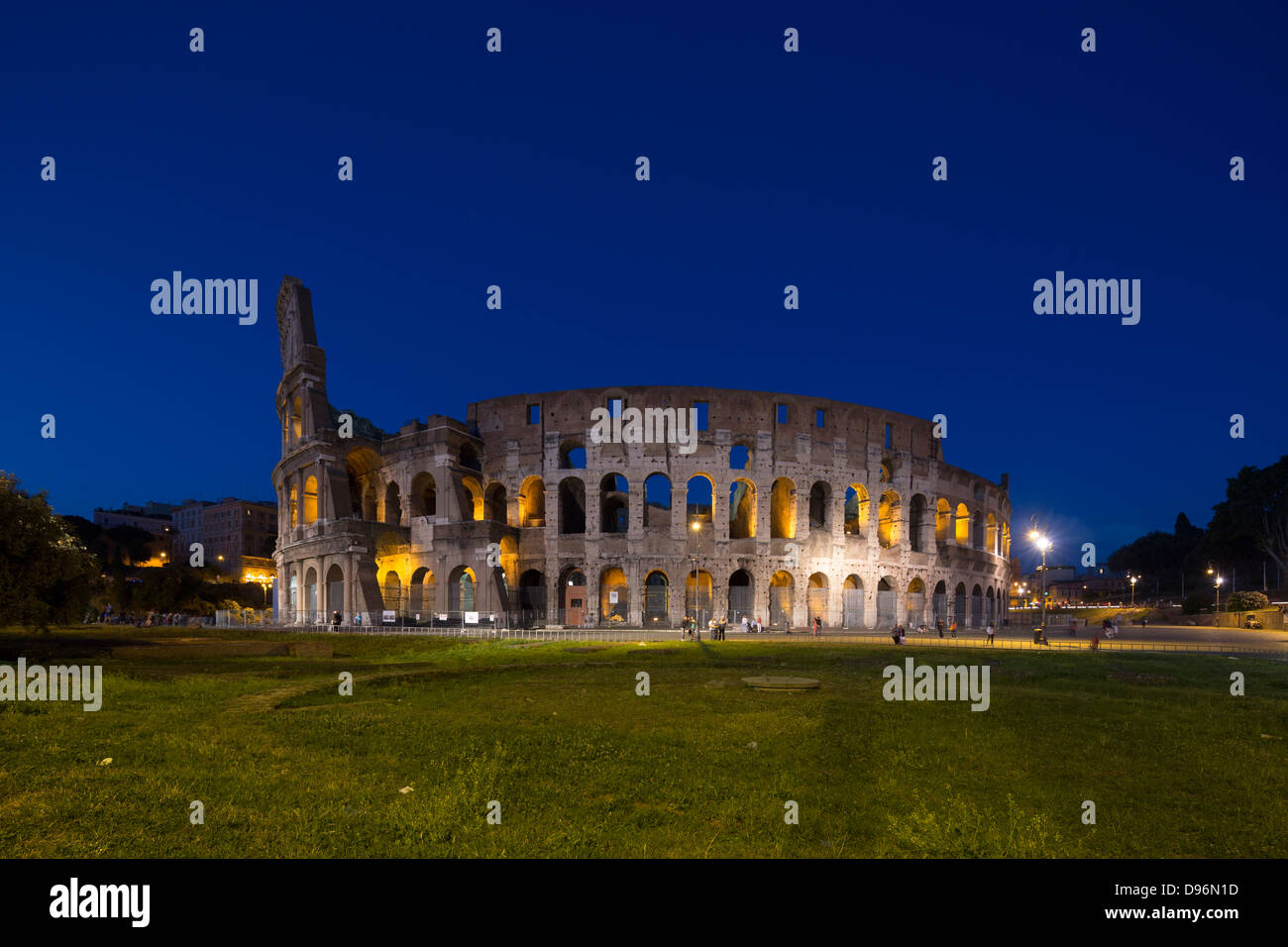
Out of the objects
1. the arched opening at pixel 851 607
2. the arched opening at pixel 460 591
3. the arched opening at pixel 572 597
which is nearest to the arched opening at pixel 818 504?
the arched opening at pixel 851 607

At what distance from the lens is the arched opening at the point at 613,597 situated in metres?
46.1

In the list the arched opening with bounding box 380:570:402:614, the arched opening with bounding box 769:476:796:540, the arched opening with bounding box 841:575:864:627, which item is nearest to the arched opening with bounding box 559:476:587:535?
the arched opening with bounding box 380:570:402:614

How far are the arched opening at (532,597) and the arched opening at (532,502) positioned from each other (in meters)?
3.62

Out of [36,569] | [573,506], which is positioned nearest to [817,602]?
[573,506]

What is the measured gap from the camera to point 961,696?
1439cm

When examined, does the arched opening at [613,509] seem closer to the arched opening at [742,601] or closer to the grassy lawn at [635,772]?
the arched opening at [742,601]

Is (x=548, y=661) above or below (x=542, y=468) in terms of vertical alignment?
below

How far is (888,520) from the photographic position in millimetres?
53469

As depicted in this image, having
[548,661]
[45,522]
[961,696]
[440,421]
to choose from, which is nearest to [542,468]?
[440,421]

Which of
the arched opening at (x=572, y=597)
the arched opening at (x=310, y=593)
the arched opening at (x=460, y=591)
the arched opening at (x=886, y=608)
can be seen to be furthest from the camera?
the arched opening at (x=886, y=608)

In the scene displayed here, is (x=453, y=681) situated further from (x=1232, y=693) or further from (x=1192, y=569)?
(x=1192, y=569)

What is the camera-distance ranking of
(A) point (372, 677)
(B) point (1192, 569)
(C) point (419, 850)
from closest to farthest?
1. (C) point (419, 850)
2. (A) point (372, 677)
3. (B) point (1192, 569)

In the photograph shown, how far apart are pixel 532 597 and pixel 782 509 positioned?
63.8ft
